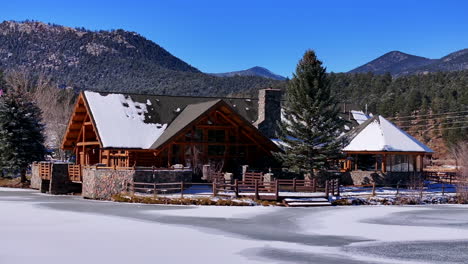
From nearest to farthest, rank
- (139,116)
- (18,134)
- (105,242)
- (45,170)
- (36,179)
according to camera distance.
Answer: (105,242) < (139,116) < (45,170) < (36,179) < (18,134)

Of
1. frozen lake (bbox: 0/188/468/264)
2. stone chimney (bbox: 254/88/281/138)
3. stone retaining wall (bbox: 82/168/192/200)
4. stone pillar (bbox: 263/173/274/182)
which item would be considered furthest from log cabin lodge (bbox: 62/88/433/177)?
frozen lake (bbox: 0/188/468/264)

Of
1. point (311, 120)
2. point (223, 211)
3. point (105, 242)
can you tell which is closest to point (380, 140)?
point (311, 120)

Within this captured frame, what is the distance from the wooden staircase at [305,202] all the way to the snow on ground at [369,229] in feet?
11.8

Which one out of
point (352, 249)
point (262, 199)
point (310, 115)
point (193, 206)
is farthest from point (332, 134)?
point (352, 249)

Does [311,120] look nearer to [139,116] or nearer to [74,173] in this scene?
[139,116]

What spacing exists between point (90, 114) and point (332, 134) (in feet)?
52.7

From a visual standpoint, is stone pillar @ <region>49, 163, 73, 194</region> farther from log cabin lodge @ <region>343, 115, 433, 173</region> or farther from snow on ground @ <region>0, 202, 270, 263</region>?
log cabin lodge @ <region>343, 115, 433, 173</region>

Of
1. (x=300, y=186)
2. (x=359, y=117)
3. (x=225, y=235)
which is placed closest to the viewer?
(x=225, y=235)

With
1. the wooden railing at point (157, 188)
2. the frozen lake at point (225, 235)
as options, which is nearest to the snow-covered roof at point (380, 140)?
the frozen lake at point (225, 235)

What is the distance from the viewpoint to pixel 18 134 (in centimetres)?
4700

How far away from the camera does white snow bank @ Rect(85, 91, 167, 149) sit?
122 ft

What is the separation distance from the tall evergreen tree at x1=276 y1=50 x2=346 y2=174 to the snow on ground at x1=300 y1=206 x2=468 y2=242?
9.61 m

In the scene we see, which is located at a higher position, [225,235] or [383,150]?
[383,150]

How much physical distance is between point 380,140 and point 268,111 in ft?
27.2
